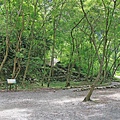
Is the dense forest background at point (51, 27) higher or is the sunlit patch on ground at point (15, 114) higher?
the dense forest background at point (51, 27)

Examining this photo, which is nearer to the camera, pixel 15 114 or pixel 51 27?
pixel 15 114

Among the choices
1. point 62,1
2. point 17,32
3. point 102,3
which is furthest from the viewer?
point 17,32

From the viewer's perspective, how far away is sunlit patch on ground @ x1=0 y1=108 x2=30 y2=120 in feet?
21.5

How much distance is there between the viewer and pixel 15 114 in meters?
6.98

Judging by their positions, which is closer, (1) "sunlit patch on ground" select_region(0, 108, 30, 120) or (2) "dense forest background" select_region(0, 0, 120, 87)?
(1) "sunlit patch on ground" select_region(0, 108, 30, 120)

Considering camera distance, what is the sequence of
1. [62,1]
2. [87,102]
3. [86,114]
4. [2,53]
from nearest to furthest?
[86,114]
[87,102]
[62,1]
[2,53]

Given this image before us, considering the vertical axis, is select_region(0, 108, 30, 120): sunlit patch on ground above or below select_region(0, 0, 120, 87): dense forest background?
below

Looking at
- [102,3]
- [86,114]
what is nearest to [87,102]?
[86,114]

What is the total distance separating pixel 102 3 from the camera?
1030cm

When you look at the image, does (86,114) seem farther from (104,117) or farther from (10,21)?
(10,21)

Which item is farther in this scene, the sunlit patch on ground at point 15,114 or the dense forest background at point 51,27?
the dense forest background at point 51,27

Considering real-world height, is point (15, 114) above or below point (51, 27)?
below

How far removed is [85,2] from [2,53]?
867 cm

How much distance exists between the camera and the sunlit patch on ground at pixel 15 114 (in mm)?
6562
